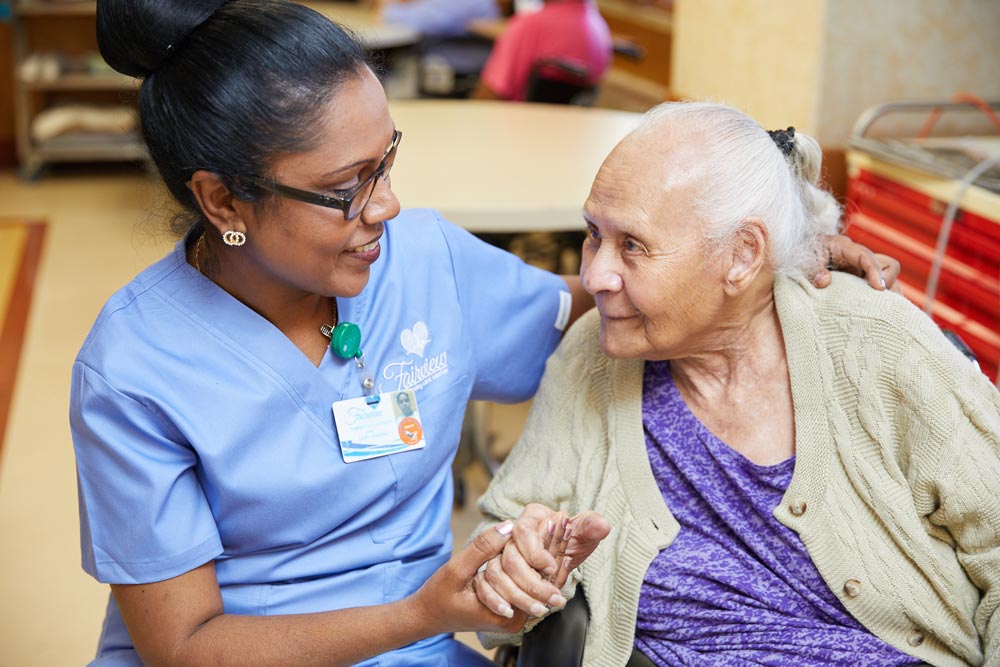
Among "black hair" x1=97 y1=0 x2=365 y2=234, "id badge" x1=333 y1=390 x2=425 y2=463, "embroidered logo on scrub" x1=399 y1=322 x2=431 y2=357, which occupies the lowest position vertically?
"id badge" x1=333 y1=390 x2=425 y2=463

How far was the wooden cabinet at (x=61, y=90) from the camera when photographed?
6.43 meters

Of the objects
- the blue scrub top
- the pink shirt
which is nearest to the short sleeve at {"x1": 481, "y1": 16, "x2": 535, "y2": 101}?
the pink shirt

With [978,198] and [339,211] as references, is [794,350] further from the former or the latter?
[978,198]

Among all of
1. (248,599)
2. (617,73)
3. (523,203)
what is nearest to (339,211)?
(248,599)

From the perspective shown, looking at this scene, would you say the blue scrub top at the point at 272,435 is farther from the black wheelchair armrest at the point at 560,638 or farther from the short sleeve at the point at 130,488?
the black wheelchair armrest at the point at 560,638

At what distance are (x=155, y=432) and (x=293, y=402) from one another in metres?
0.20

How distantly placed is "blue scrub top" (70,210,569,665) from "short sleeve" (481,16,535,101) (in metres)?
3.24

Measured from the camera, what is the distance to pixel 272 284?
151 centimetres

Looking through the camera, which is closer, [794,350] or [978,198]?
[794,350]

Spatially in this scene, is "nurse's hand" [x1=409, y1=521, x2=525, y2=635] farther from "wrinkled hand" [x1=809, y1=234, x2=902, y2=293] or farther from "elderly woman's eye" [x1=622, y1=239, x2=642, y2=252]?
"wrinkled hand" [x1=809, y1=234, x2=902, y2=293]

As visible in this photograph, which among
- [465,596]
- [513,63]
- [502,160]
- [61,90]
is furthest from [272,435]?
[61,90]

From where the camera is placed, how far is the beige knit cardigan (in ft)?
4.81

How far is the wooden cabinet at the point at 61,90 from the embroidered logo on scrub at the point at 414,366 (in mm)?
5173

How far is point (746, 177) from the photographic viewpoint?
1.52 meters
